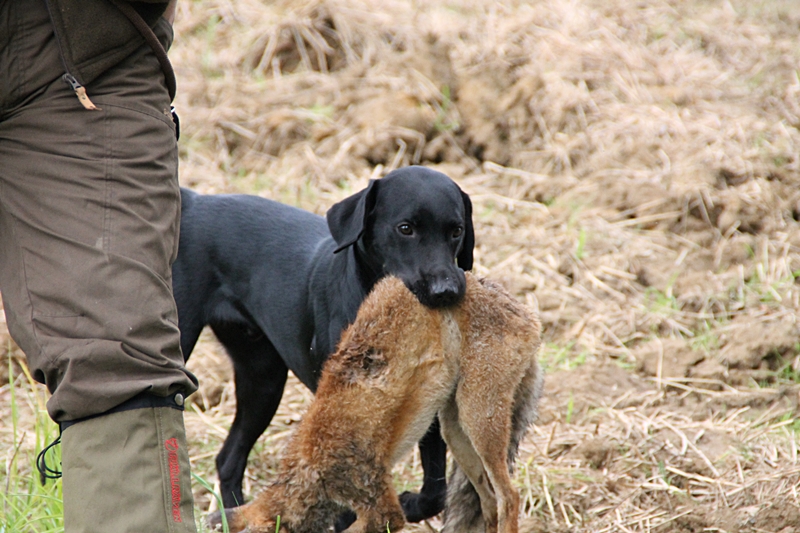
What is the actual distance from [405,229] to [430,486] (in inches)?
46.0

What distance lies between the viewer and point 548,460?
4.51m

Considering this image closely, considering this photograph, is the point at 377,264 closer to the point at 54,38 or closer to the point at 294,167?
the point at 54,38

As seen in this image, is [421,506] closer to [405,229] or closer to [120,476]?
[405,229]

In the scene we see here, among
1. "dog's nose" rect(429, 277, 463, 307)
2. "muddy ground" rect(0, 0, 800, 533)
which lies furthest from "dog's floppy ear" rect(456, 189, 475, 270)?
"muddy ground" rect(0, 0, 800, 533)

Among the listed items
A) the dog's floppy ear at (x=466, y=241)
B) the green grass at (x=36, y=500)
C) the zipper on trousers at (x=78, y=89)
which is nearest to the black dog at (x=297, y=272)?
the dog's floppy ear at (x=466, y=241)

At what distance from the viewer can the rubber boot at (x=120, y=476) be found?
234 centimetres

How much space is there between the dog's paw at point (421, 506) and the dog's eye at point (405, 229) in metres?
1.19

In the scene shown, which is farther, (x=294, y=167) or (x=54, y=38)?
(x=294, y=167)

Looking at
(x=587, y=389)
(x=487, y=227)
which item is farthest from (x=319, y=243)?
(x=487, y=227)

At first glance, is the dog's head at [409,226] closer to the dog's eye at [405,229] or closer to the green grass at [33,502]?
the dog's eye at [405,229]

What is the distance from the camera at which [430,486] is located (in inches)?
155

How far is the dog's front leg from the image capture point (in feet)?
12.9

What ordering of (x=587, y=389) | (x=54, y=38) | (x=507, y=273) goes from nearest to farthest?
(x=54, y=38) < (x=587, y=389) < (x=507, y=273)

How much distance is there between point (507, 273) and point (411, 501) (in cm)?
264
